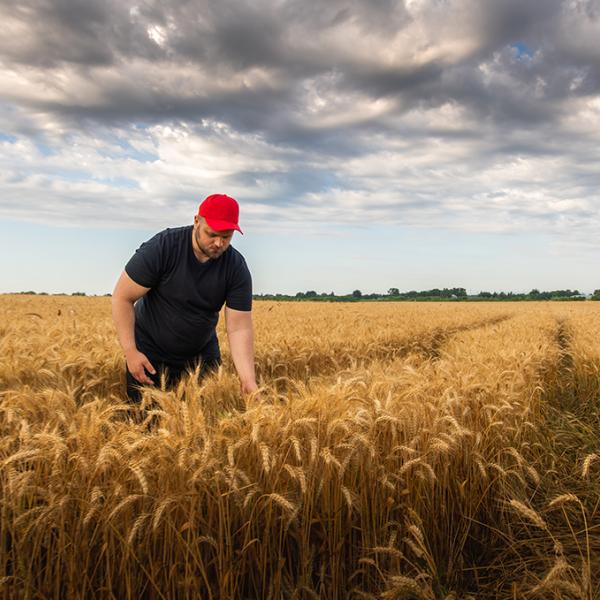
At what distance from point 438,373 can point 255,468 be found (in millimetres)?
2421

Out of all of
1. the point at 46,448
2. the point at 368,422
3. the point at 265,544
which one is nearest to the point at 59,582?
the point at 46,448

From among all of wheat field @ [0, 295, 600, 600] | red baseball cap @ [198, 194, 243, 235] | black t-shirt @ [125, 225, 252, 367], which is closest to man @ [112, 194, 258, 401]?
black t-shirt @ [125, 225, 252, 367]

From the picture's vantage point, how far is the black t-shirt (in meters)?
4.10

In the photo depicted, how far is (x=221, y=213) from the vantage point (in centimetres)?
360

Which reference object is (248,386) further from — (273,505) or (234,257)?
(273,505)

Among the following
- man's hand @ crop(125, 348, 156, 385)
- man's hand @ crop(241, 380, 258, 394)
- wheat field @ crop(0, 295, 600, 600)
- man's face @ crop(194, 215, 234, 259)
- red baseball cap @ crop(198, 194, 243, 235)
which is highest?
red baseball cap @ crop(198, 194, 243, 235)

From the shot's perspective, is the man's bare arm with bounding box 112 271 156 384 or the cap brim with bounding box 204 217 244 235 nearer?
the cap brim with bounding box 204 217 244 235

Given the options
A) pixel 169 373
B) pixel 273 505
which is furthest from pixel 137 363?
pixel 273 505

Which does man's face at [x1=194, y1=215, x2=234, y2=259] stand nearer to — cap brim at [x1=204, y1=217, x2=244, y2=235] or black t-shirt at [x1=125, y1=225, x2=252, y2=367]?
cap brim at [x1=204, y1=217, x2=244, y2=235]

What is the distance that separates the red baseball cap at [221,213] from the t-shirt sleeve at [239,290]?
0.69m

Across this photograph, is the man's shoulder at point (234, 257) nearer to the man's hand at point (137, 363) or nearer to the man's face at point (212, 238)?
the man's face at point (212, 238)

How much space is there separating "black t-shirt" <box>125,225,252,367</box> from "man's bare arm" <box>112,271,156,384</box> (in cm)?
8

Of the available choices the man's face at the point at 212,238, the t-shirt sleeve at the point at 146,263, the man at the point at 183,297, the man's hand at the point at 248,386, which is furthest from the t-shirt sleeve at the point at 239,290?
the man's hand at the point at 248,386

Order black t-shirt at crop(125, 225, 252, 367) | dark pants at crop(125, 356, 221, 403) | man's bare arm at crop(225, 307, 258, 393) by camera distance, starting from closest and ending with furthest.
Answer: man's bare arm at crop(225, 307, 258, 393)
black t-shirt at crop(125, 225, 252, 367)
dark pants at crop(125, 356, 221, 403)
